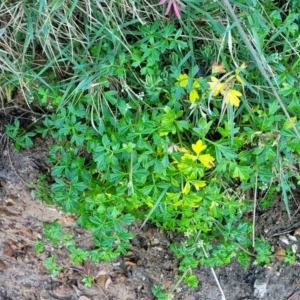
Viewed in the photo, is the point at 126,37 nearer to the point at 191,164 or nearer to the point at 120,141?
the point at 120,141

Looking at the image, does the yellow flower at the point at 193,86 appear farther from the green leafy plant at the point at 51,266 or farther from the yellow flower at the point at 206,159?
the green leafy plant at the point at 51,266

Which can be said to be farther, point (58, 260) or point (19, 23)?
point (58, 260)

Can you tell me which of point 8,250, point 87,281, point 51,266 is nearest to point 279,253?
point 87,281

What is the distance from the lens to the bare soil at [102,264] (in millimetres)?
1823

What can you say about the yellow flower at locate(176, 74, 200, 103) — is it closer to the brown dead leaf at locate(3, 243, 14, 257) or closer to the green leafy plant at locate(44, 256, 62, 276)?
the green leafy plant at locate(44, 256, 62, 276)

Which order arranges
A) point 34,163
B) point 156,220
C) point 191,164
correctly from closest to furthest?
point 191,164
point 156,220
point 34,163

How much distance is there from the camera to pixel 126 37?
1573 mm

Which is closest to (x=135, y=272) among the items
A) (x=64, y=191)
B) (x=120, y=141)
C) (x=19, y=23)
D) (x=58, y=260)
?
(x=58, y=260)

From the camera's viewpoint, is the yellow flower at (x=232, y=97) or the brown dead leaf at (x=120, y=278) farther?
the brown dead leaf at (x=120, y=278)

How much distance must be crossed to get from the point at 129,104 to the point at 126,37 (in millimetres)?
206

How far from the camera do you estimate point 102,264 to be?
72.7 inches

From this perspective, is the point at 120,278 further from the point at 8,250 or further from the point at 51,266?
the point at 8,250

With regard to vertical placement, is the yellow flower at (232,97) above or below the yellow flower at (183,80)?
below

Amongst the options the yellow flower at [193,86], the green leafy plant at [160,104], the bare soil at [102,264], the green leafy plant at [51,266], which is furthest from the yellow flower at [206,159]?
the green leafy plant at [51,266]
